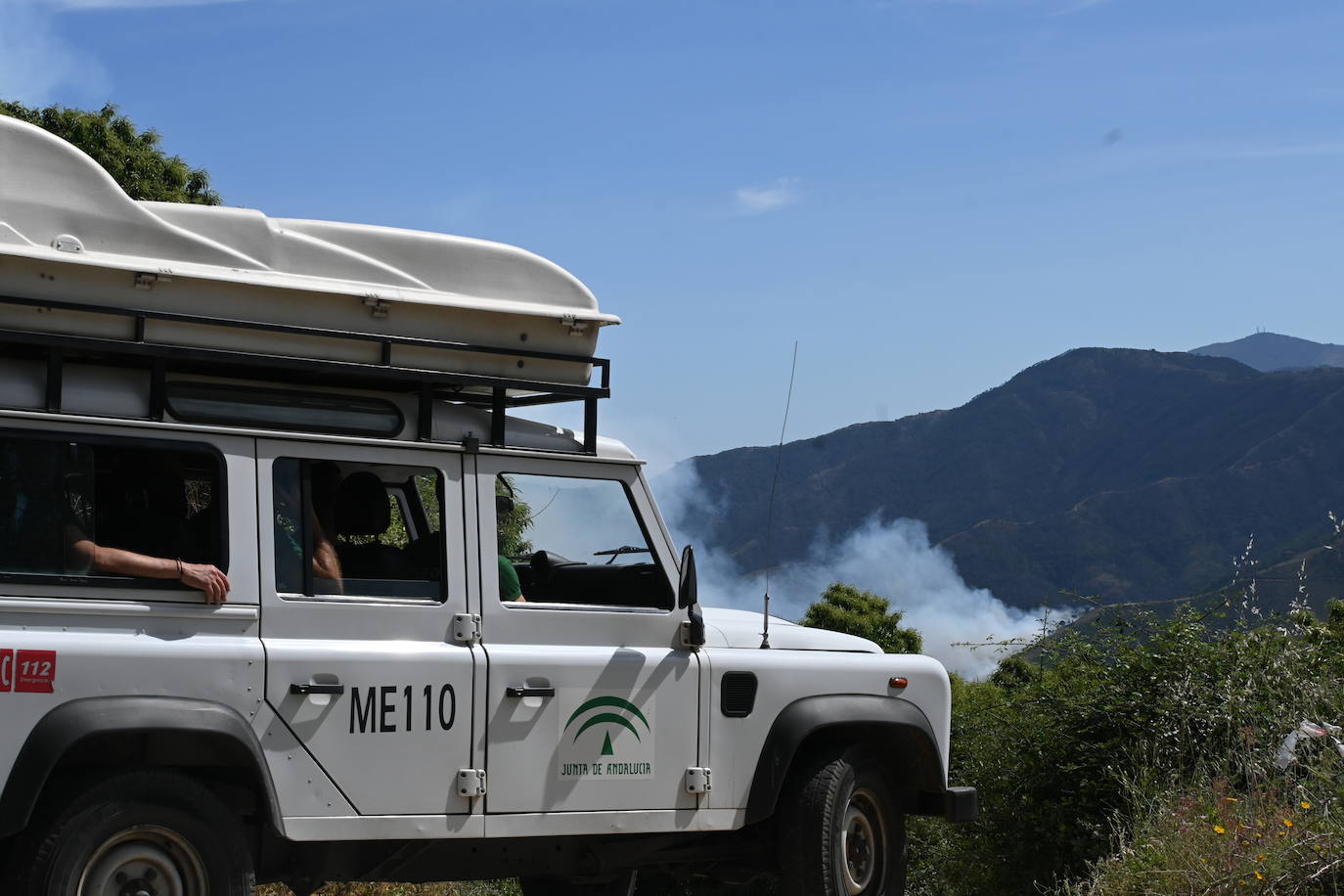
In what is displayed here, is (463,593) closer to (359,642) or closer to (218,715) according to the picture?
(359,642)

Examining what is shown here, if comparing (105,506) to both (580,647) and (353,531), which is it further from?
(580,647)

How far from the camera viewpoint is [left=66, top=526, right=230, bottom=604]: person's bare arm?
610 centimetres

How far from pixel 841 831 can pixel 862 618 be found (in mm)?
28285

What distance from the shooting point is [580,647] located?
7.23 metres

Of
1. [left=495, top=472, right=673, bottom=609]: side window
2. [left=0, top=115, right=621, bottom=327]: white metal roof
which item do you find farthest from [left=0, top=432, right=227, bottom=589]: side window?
[left=495, top=472, right=673, bottom=609]: side window

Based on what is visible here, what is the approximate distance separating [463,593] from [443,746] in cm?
68

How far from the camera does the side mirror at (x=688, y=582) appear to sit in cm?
743

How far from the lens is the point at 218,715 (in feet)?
20.1

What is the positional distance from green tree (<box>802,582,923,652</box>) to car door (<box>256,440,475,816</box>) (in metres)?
24.7

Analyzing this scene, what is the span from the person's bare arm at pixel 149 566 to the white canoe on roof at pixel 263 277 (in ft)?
2.84

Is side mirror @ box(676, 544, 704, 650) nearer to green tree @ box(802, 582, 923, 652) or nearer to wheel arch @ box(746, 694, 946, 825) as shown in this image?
wheel arch @ box(746, 694, 946, 825)

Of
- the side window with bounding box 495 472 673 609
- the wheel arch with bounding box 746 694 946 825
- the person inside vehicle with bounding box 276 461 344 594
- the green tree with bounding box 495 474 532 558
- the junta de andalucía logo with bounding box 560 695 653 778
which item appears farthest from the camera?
the wheel arch with bounding box 746 694 946 825

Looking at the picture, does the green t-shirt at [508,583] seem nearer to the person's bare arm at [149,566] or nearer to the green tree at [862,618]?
the person's bare arm at [149,566]

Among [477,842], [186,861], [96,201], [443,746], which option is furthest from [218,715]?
[96,201]
